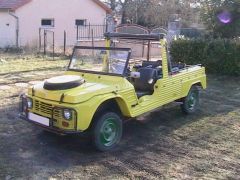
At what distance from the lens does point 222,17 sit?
14.6 meters

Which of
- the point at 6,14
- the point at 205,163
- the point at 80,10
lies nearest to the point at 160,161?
the point at 205,163

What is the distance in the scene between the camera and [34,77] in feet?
38.3

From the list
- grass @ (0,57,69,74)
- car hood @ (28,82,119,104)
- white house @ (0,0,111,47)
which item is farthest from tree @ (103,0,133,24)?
car hood @ (28,82,119,104)

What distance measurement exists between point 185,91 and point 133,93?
1830mm

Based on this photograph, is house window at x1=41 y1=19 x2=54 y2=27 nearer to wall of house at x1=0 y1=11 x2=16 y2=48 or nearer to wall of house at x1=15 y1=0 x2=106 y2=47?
wall of house at x1=15 y1=0 x2=106 y2=47

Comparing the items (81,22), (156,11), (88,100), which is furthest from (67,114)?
(156,11)

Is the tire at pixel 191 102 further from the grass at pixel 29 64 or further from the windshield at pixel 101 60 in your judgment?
the grass at pixel 29 64

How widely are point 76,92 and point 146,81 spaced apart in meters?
1.72

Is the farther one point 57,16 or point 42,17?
point 57,16

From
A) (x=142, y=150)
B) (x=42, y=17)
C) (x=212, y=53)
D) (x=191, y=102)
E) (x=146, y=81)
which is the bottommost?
(x=142, y=150)

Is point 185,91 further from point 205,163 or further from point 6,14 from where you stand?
point 6,14

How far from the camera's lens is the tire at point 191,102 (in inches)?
305

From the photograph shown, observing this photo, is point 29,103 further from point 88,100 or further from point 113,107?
point 113,107

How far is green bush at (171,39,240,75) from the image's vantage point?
12.4 m
